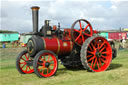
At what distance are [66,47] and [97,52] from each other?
1259 millimetres

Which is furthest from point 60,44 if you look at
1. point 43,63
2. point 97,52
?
point 97,52

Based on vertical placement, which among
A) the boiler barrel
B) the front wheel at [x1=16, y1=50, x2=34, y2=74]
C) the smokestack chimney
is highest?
the smokestack chimney

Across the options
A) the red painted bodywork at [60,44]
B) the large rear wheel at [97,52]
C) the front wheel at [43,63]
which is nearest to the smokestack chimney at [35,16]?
the red painted bodywork at [60,44]

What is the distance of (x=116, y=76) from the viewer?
5754 mm

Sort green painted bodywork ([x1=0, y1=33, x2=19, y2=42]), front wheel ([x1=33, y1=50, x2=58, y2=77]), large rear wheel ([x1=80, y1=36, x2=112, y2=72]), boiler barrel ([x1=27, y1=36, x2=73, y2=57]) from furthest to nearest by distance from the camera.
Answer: green painted bodywork ([x1=0, y1=33, x2=19, y2=42]) → large rear wheel ([x1=80, y1=36, x2=112, y2=72]) → boiler barrel ([x1=27, y1=36, x2=73, y2=57]) → front wheel ([x1=33, y1=50, x2=58, y2=77])

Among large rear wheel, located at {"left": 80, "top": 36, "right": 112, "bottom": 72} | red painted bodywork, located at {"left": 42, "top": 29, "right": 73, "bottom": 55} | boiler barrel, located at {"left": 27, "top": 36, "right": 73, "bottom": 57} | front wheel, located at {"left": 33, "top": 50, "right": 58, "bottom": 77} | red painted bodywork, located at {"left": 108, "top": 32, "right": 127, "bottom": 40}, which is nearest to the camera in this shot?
front wheel, located at {"left": 33, "top": 50, "right": 58, "bottom": 77}

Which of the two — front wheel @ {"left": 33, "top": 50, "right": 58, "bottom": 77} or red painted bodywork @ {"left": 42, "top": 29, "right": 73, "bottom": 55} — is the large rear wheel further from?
front wheel @ {"left": 33, "top": 50, "right": 58, "bottom": 77}

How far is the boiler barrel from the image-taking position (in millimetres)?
6338

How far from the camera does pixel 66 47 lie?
7043mm

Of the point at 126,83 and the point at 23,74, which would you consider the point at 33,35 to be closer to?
the point at 23,74

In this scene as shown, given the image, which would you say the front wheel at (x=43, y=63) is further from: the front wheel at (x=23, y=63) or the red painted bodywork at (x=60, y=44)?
the front wheel at (x=23, y=63)

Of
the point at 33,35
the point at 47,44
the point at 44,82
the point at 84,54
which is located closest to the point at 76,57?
the point at 84,54

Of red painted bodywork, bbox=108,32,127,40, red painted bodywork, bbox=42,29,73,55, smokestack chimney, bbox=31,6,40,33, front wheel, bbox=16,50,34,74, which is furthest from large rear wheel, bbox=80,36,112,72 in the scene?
red painted bodywork, bbox=108,32,127,40

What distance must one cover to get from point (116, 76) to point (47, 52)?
7.81 ft
